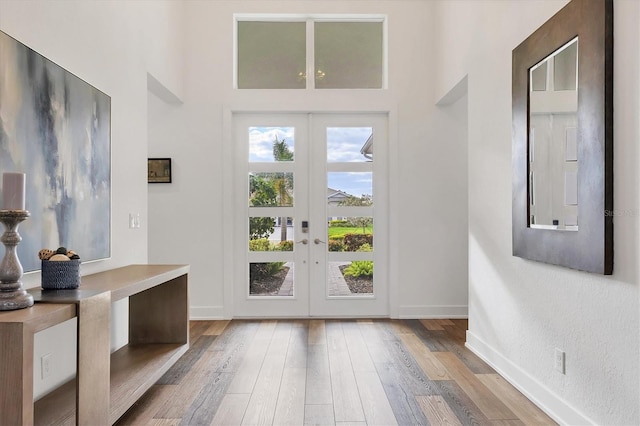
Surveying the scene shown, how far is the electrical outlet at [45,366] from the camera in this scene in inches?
88.9

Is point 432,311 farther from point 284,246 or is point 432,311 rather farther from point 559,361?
point 559,361

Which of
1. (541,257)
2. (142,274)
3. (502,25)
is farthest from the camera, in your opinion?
(502,25)

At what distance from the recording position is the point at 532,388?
8.84 feet

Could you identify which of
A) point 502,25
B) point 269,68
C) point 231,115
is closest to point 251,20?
point 269,68

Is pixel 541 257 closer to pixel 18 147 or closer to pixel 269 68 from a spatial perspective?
pixel 18 147

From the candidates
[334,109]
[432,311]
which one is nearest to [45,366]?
[334,109]

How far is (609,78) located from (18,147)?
8.45ft

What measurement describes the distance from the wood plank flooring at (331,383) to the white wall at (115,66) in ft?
2.13

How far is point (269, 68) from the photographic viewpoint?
492cm

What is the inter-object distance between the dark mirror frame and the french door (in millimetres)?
2450

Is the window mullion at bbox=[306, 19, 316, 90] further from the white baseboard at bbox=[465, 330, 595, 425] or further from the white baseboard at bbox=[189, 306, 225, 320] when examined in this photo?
the white baseboard at bbox=[465, 330, 595, 425]

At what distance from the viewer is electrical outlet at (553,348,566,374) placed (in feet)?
7.89

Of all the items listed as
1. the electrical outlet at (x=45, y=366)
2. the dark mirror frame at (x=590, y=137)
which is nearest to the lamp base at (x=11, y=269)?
the electrical outlet at (x=45, y=366)

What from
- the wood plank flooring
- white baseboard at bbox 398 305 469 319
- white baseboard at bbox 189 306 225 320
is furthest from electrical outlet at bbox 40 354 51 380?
white baseboard at bbox 398 305 469 319
